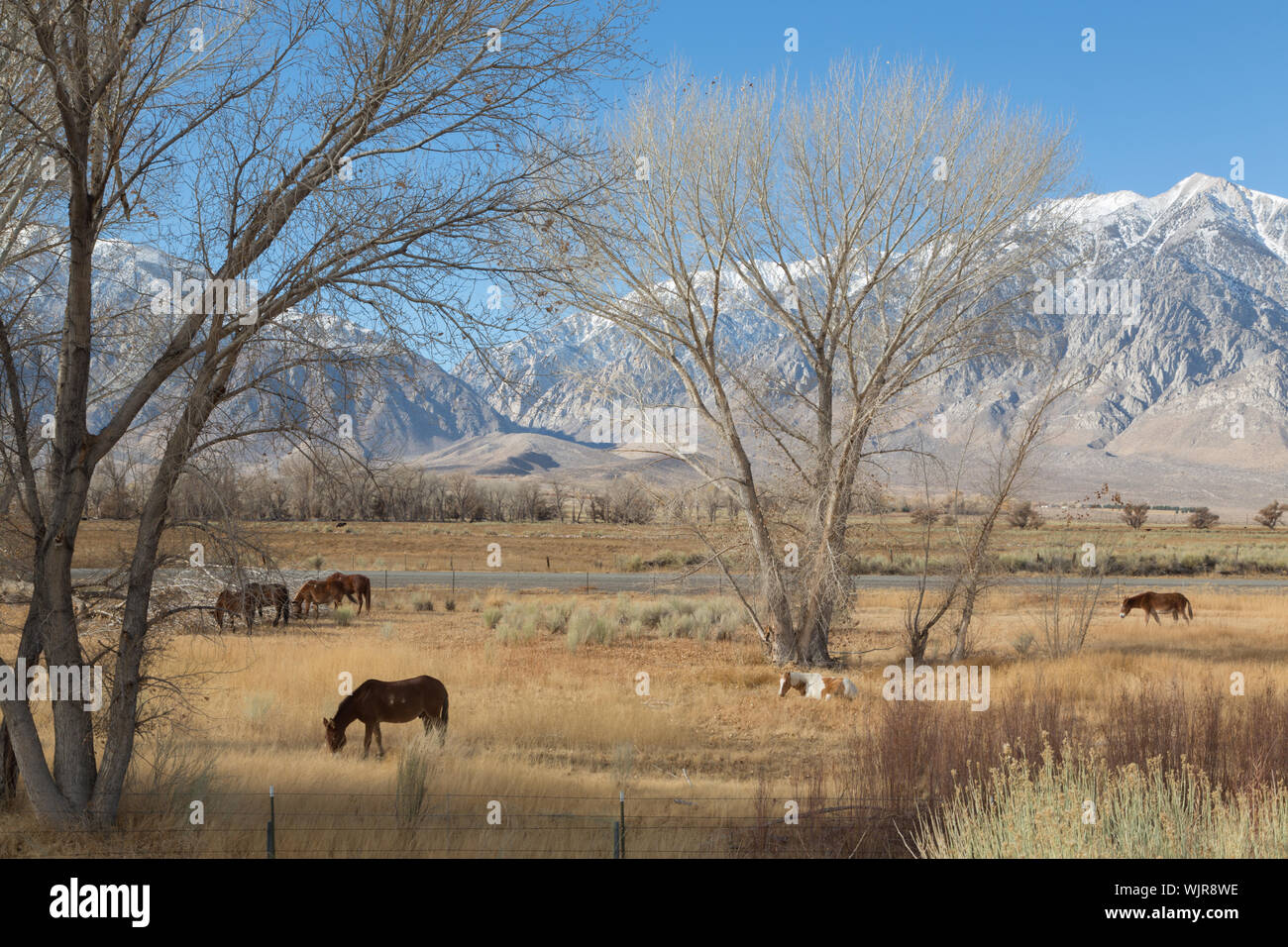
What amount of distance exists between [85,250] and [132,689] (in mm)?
3274

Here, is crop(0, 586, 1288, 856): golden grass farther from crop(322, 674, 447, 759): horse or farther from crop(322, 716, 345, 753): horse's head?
crop(322, 674, 447, 759): horse

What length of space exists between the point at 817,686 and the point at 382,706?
6901 mm

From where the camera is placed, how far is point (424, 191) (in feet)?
24.8

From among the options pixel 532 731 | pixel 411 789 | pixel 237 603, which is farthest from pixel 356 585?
pixel 237 603

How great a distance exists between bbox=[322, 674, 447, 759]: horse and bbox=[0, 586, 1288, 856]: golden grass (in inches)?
10.8

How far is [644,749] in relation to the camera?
40.0ft

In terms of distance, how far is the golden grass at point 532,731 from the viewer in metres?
7.69

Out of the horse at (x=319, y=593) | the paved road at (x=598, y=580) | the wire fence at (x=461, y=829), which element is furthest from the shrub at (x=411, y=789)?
the paved road at (x=598, y=580)

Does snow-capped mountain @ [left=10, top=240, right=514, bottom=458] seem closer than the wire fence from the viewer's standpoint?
No

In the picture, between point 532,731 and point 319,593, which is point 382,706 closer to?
point 532,731

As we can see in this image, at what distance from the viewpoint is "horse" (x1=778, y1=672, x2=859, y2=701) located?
14.8m
